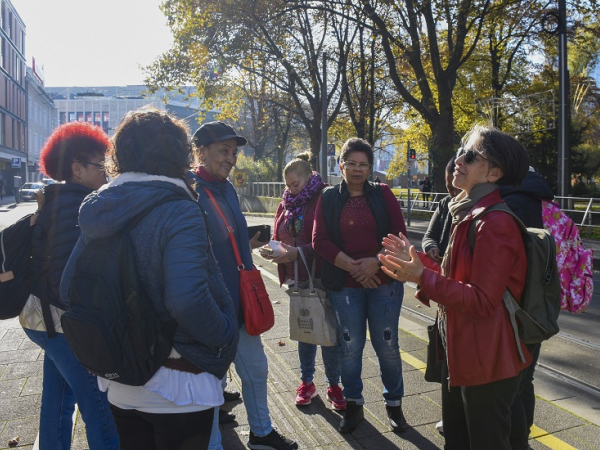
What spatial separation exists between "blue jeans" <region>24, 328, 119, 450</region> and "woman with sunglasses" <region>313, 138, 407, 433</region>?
4.73 ft

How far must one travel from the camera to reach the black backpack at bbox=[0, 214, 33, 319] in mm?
2535

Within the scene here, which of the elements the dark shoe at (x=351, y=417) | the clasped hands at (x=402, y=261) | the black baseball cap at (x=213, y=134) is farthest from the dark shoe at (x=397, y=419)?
the black baseball cap at (x=213, y=134)

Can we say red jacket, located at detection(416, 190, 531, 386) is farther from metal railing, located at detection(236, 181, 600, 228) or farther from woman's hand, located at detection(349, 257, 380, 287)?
metal railing, located at detection(236, 181, 600, 228)

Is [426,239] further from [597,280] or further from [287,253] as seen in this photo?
[597,280]

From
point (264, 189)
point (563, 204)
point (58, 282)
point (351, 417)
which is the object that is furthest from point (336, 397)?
point (264, 189)

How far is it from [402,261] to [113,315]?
111 centimetres

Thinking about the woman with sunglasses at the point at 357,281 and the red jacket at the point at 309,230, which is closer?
the woman with sunglasses at the point at 357,281

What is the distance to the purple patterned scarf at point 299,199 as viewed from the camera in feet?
12.8

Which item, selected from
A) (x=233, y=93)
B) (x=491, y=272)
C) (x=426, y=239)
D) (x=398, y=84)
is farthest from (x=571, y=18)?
(x=491, y=272)

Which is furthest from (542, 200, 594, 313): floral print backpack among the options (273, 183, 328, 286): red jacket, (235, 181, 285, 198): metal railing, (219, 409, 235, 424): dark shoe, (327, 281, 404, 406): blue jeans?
(235, 181, 285, 198): metal railing

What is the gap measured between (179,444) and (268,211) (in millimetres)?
31922

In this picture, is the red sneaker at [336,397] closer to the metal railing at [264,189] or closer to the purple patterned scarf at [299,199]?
the purple patterned scarf at [299,199]

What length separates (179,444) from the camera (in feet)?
6.34

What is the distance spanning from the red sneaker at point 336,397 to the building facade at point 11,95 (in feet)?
178
